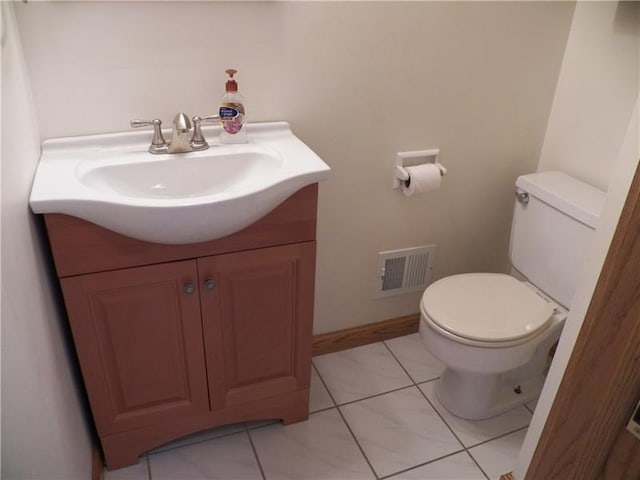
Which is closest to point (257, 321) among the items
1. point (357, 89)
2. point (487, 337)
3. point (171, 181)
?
point (171, 181)

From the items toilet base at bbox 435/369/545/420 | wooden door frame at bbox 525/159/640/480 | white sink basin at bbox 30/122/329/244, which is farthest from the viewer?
toilet base at bbox 435/369/545/420

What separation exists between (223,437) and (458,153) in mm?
1250

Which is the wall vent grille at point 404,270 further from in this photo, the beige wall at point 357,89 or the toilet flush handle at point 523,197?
the toilet flush handle at point 523,197

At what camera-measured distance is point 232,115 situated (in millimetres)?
1382

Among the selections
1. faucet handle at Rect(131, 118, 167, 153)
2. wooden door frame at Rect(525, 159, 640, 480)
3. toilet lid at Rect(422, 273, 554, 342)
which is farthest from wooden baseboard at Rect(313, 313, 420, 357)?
wooden door frame at Rect(525, 159, 640, 480)

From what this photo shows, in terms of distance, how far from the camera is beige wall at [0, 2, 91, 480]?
2.64ft

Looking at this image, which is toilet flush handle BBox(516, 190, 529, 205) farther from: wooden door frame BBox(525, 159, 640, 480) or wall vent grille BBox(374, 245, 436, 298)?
wooden door frame BBox(525, 159, 640, 480)

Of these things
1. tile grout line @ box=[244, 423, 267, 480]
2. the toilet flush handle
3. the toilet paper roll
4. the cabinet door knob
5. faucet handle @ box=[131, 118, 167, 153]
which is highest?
faucet handle @ box=[131, 118, 167, 153]

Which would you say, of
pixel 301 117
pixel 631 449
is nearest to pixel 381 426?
pixel 301 117

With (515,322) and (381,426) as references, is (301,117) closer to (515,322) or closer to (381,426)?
(515,322)

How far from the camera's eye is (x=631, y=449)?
570 mm

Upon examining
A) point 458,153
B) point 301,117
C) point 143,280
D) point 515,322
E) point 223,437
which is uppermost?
point 301,117

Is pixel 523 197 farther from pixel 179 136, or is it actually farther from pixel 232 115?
pixel 179 136

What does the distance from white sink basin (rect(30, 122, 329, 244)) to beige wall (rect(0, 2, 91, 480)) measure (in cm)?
8
